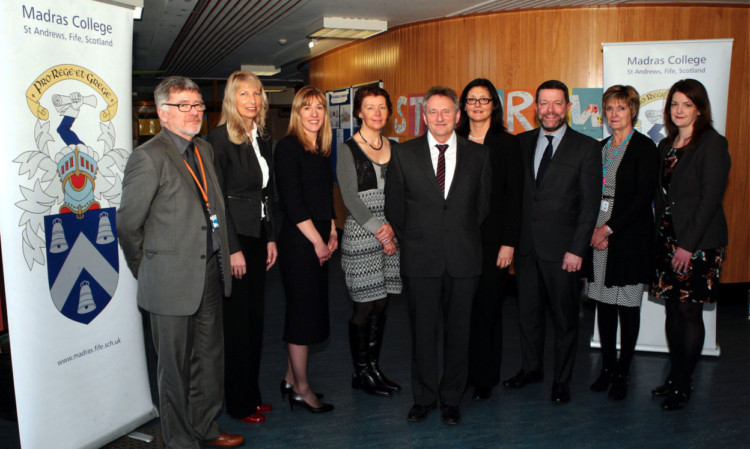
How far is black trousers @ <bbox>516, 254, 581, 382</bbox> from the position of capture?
3.46m

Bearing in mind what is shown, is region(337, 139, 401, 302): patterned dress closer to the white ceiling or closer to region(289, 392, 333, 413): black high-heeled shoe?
region(289, 392, 333, 413): black high-heeled shoe

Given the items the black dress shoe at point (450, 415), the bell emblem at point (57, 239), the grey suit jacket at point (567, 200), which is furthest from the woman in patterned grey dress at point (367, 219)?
the bell emblem at point (57, 239)

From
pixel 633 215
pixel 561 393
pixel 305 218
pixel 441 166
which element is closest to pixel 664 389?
pixel 561 393

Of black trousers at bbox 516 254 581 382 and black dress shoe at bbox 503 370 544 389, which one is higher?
black trousers at bbox 516 254 581 382

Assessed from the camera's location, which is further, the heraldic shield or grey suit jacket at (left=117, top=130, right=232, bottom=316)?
the heraldic shield

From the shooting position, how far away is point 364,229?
335 centimetres

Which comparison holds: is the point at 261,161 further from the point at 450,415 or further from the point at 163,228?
the point at 450,415

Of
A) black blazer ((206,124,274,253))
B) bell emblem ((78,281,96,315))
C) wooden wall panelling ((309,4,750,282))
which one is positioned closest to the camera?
bell emblem ((78,281,96,315))

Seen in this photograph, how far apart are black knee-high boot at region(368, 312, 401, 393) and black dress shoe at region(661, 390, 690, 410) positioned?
1614 mm

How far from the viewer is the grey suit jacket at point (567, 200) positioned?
3301 millimetres

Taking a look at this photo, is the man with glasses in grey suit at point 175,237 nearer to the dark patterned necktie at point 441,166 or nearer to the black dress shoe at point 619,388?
the dark patterned necktie at point 441,166

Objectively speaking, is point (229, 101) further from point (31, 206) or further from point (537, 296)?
point (537, 296)

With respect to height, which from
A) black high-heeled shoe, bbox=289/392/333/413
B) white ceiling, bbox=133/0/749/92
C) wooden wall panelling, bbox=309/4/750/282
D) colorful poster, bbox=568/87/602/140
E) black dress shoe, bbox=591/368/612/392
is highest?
white ceiling, bbox=133/0/749/92

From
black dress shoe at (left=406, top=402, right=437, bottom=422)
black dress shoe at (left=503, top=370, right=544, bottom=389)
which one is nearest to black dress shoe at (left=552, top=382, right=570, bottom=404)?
black dress shoe at (left=503, top=370, right=544, bottom=389)
